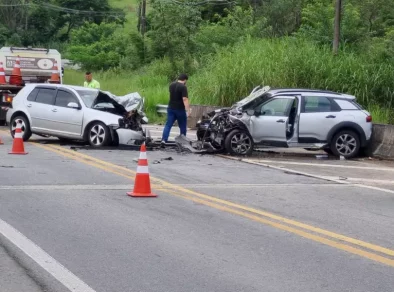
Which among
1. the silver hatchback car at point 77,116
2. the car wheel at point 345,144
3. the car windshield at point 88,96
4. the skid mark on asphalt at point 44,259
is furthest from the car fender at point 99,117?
the skid mark on asphalt at point 44,259

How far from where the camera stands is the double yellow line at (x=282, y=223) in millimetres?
8688

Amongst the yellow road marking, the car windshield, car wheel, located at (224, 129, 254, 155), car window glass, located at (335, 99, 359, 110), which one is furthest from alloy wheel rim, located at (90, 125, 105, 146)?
the yellow road marking

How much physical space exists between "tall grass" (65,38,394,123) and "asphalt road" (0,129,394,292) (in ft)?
29.2

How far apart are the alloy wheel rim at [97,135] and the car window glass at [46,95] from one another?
1461mm

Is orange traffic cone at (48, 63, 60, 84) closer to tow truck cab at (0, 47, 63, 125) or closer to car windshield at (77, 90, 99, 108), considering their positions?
tow truck cab at (0, 47, 63, 125)

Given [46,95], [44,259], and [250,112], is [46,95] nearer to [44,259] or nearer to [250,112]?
[250,112]

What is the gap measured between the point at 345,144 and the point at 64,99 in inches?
271

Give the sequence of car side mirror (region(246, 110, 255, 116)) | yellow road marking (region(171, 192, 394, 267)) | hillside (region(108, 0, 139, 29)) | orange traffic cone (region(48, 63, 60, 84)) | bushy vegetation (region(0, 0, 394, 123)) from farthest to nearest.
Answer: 1. hillside (region(108, 0, 139, 29))
2. orange traffic cone (region(48, 63, 60, 84))
3. bushy vegetation (region(0, 0, 394, 123))
4. car side mirror (region(246, 110, 255, 116))
5. yellow road marking (region(171, 192, 394, 267))

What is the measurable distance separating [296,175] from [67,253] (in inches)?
324

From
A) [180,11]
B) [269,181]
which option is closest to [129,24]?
[180,11]

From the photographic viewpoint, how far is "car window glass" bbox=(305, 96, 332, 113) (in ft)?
60.9

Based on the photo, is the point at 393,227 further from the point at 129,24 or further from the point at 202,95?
the point at 129,24

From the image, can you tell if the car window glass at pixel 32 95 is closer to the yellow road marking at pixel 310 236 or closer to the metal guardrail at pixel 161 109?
the yellow road marking at pixel 310 236

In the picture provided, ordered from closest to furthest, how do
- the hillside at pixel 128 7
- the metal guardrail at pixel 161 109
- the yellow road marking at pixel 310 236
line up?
the yellow road marking at pixel 310 236, the metal guardrail at pixel 161 109, the hillside at pixel 128 7
